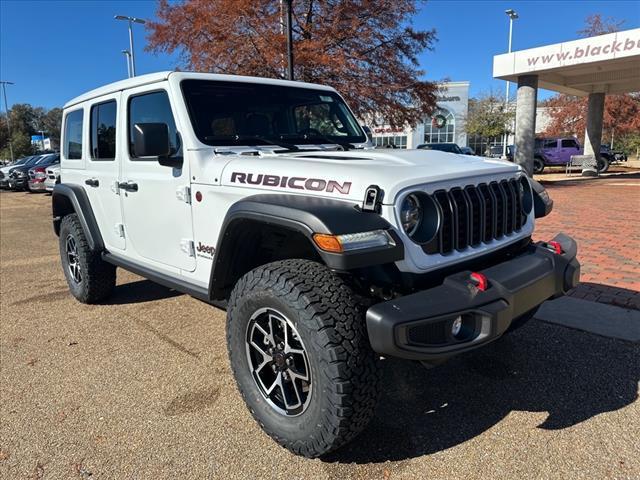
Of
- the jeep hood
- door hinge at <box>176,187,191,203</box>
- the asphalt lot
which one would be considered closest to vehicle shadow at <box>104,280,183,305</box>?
the asphalt lot

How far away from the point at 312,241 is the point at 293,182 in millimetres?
502

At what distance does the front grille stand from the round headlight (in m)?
0.10

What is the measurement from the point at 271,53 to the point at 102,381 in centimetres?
1032

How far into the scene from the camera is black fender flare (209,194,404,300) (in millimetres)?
2127

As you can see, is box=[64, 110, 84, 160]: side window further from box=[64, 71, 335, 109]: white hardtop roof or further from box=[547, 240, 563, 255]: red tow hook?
box=[547, 240, 563, 255]: red tow hook

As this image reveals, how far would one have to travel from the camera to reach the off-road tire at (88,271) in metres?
4.61

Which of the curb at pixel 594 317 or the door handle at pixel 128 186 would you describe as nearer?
the door handle at pixel 128 186

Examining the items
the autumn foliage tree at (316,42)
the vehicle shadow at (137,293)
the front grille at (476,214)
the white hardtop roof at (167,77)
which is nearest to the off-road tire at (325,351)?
the front grille at (476,214)

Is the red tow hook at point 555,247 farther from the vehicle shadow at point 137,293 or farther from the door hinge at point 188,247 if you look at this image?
the vehicle shadow at point 137,293

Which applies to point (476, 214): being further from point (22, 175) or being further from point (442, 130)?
point (442, 130)

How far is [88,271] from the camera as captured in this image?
4629 millimetres

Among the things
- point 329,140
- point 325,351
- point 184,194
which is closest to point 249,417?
point 325,351

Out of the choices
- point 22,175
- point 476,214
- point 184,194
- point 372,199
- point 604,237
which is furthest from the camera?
point 22,175

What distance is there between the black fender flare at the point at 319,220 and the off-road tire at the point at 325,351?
18cm
